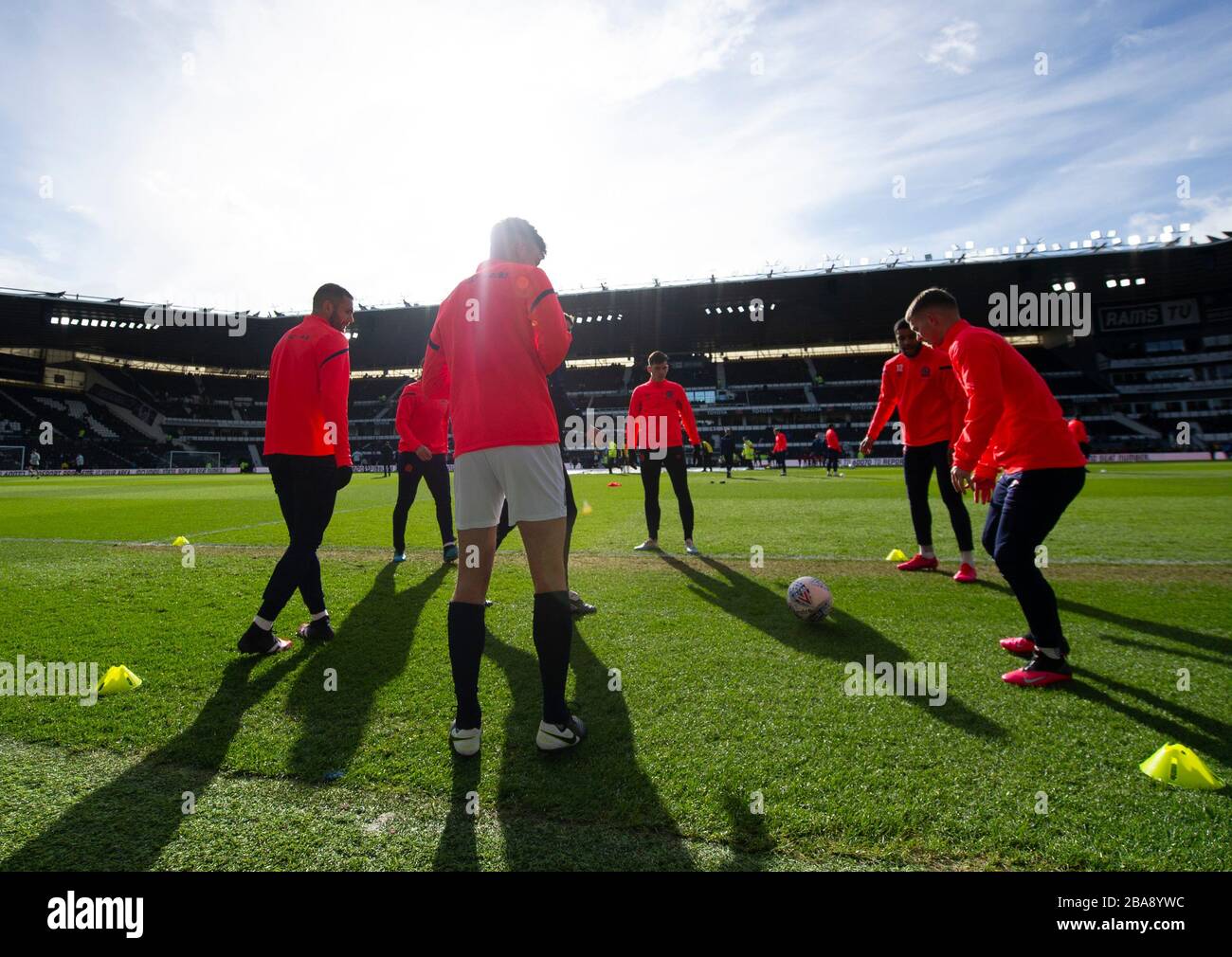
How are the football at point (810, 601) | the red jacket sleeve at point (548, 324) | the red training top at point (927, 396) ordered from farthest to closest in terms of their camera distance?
the red training top at point (927, 396)
the football at point (810, 601)
the red jacket sleeve at point (548, 324)

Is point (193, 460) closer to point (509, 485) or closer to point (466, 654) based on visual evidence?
point (466, 654)

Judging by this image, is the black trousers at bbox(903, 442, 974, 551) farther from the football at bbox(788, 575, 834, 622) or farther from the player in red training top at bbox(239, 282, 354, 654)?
the player in red training top at bbox(239, 282, 354, 654)

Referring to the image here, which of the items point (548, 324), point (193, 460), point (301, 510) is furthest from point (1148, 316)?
point (193, 460)

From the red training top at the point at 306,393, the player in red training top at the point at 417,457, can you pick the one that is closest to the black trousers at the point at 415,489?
the player in red training top at the point at 417,457

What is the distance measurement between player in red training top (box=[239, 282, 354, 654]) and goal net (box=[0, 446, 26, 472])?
185 ft

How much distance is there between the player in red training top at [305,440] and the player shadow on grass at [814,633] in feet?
9.71

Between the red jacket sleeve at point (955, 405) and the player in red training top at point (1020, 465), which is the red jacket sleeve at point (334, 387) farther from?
the red jacket sleeve at point (955, 405)

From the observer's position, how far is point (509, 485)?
2660mm

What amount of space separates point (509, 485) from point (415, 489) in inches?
191

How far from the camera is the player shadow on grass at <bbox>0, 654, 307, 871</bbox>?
6.14 ft

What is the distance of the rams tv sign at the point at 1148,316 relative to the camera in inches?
2025

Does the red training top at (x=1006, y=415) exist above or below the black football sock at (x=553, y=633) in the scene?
above

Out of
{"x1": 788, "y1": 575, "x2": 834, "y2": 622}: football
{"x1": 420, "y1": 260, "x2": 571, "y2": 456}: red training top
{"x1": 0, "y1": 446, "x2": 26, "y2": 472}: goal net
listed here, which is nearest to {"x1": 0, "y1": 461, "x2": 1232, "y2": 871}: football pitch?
{"x1": 788, "y1": 575, "x2": 834, "y2": 622}: football

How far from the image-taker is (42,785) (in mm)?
2311
